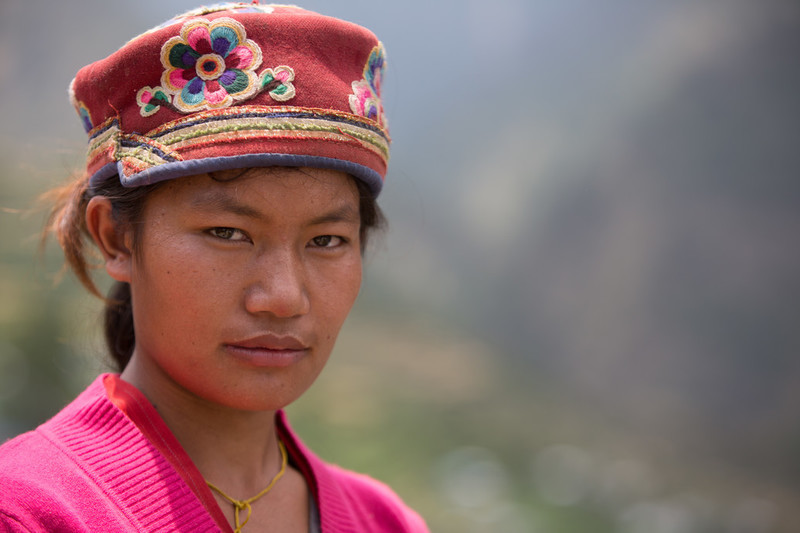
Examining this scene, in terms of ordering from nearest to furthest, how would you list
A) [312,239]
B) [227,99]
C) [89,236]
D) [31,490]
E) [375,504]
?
[31,490]
[227,99]
[312,239]
[89,236]
[375,504]

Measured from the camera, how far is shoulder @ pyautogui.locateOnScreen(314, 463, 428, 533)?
6.25ft

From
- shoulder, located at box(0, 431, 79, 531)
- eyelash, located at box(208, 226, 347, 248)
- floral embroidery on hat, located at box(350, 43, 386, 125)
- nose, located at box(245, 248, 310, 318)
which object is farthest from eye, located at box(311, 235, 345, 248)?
shoulder, located at box(0, 431, 79, 531)

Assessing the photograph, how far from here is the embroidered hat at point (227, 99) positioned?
4.56ft

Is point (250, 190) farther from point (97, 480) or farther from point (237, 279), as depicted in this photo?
point (97, 480)

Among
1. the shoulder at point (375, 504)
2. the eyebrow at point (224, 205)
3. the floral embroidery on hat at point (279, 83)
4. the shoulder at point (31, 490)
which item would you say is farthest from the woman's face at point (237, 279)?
the shoulder at point (375, 504)

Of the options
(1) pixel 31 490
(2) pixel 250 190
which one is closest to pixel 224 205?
(2) pixel 250 190

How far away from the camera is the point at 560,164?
4.44 metres

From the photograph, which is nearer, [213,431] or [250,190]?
[250,190]

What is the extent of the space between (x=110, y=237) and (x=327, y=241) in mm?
437

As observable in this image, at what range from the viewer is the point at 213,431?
161 cm

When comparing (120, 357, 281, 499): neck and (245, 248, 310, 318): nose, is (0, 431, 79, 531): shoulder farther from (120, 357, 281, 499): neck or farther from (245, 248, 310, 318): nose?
(245, 248, 310, 318): nose

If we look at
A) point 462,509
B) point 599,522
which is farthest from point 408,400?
point 599,522

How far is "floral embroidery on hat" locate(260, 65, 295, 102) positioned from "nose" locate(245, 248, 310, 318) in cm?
29

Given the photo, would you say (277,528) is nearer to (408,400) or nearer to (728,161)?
(408,400)
